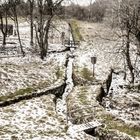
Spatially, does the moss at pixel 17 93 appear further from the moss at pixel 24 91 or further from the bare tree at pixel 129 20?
the bare tree at pixel 129 20

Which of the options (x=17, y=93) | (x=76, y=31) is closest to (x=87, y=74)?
(x=17, y=93)

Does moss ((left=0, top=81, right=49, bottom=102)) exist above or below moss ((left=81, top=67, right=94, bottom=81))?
below

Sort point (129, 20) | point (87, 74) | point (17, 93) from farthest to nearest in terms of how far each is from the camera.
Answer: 1. point (87, 74)
2. point (129, 20)
3. point (17, 93)

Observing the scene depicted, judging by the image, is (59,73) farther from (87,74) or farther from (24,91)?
(24,91)

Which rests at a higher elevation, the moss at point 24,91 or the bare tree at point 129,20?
the bare tree at point 129,20

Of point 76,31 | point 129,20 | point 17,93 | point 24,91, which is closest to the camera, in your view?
point 17,93

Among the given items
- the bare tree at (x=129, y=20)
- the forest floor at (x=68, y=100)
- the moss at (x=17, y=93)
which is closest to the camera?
the forest floor at (x=68, y=100)

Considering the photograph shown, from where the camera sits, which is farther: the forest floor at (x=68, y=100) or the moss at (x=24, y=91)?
the moss at (x=24, y=91)

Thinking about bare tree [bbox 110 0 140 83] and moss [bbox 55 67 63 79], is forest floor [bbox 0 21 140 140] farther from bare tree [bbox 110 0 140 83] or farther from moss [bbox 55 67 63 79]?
bare tree [bbox 110 0 140 83]

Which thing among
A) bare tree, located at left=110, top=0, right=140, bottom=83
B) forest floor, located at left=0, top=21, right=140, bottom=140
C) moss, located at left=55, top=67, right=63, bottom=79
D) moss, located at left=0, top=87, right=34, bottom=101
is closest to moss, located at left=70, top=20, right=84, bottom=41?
forest floor, located at left=0, top=21, right=140, bottom=140

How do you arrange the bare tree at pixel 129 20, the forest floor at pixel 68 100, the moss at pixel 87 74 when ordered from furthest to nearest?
the moss at pixel 87 74, the bare tree at pixel 129 20, the forest floor at pixel 68 100

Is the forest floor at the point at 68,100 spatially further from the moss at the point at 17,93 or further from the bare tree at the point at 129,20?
the bare tree at the point at 129,20

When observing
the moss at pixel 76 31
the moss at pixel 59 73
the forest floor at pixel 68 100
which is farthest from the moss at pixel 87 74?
the moss at pixel 76 31

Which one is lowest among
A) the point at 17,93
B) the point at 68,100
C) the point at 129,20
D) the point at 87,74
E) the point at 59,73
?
the point at 68,100
